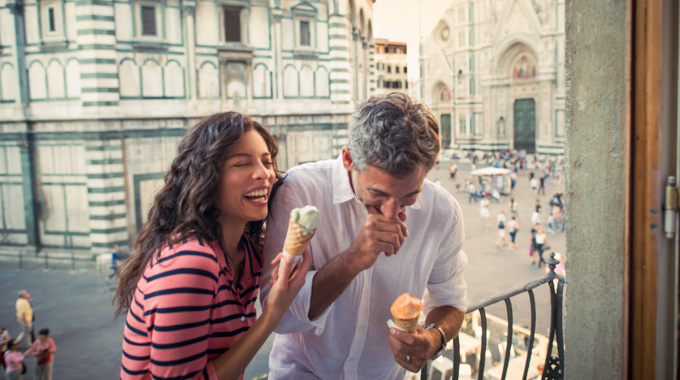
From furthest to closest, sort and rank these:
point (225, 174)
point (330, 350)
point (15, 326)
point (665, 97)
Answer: point (15, 326)
point (330, 350)
point (225, 174)
point (665, 97)

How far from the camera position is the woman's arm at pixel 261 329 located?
64.7 inches

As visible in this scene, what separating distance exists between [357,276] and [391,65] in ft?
185

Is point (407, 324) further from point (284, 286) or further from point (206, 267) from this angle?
point (206, 267)

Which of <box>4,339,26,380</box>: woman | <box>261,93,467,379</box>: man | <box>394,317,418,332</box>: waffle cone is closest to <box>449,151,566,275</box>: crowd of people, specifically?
<box>261,93,467,379</box>: man

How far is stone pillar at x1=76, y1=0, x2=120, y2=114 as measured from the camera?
12.1m

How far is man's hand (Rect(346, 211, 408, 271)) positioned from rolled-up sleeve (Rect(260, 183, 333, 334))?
23 cm

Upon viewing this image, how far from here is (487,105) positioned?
1463 inches

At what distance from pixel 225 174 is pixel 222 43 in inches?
524

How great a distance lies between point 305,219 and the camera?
167 cm

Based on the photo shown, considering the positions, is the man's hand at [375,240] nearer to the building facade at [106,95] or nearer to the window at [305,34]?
the building facade at [106,95]

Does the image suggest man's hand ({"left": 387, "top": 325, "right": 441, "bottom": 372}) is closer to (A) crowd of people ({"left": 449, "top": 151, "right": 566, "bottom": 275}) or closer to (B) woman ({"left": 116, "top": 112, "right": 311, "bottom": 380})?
(B) woman ({"left": 116, "top": 112, "right": 311, "bottom": 380})

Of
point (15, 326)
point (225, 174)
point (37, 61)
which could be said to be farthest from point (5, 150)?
point (225, 174)

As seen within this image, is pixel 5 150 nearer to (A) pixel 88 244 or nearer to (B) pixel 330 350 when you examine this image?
(A) pixel 88 244

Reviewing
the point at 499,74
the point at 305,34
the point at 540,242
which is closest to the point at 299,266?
the point at 540,242
